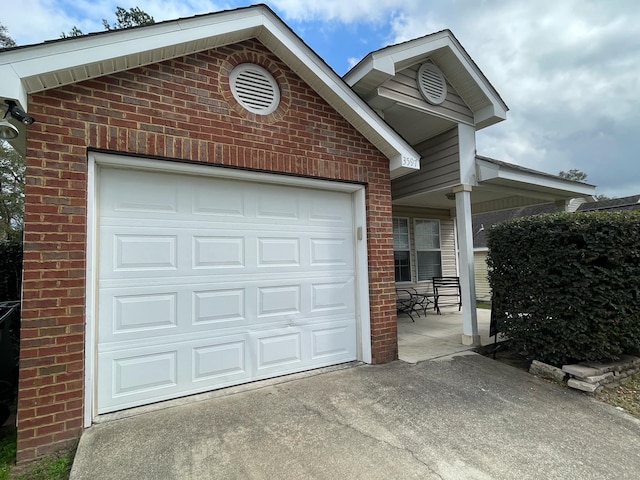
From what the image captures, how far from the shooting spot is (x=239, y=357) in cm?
361

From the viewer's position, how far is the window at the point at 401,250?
839 centimetres

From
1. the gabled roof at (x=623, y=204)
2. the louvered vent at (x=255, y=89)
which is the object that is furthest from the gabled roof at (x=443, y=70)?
the gabled roof at (x=623, y=204)

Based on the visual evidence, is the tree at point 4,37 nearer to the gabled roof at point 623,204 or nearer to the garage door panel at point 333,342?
the garage door panel at point 333,342

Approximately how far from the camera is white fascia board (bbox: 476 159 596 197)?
5441mm

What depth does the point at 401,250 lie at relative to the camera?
334 inches

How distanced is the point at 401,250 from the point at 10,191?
20.9 metres

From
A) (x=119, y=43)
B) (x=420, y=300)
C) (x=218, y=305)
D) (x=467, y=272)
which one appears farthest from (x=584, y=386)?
(x=119, y=43)

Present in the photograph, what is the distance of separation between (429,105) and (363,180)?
6.99 feet

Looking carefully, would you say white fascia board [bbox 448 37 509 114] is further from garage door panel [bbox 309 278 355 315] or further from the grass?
the grass

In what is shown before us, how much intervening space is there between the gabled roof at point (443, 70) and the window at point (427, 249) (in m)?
3.58

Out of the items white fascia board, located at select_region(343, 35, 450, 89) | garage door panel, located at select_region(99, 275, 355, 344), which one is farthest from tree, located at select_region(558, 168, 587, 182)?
garage door panel, located at select_region(99, 275, 355, 344)

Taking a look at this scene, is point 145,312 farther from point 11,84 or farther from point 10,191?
point 10,191

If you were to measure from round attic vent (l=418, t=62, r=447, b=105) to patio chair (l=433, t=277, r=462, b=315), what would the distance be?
4931 millimetres

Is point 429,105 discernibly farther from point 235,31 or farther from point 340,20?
point 340,20
